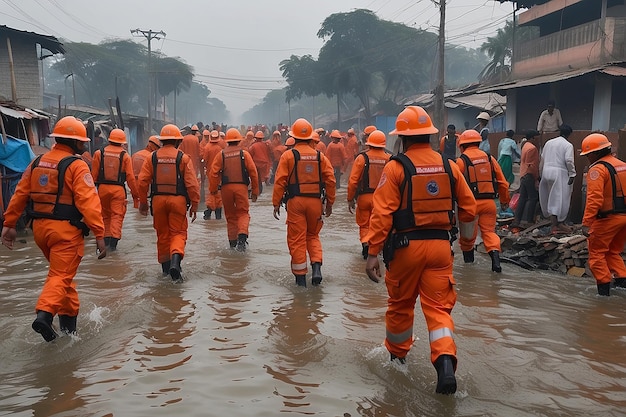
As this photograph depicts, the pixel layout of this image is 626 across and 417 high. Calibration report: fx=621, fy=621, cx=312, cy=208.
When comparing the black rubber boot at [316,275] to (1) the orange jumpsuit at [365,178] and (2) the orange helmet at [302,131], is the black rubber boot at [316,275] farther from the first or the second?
(2) the orange helmet at [302,131]

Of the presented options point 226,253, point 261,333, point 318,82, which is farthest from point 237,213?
point 318,82

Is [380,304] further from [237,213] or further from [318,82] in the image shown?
[318,82]

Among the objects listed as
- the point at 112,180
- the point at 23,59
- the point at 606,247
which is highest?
the point at 23,59

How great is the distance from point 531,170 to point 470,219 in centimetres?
632

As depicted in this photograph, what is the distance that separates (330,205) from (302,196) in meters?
0.70

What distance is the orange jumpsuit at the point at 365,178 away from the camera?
850 cm

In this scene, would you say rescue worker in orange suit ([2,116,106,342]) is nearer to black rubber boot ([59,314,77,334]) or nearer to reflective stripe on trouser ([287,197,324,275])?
black rubber boot ([59,314,77,334])

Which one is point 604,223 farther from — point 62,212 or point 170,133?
point 62,212

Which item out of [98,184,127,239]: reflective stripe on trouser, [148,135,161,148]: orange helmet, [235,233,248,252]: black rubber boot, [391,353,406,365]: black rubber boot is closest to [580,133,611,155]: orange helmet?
[391,353,406,365]: black rubber boot

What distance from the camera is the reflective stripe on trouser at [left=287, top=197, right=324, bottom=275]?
732 cm

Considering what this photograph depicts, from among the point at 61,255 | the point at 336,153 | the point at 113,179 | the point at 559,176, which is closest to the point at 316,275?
the point at 61,255

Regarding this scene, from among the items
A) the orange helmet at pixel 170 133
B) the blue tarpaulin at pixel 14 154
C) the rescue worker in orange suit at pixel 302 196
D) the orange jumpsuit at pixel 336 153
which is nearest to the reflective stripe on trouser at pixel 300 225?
the rescue worker in orange suit at pixel 302 196

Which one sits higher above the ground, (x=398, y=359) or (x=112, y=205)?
(x=112, y=205)

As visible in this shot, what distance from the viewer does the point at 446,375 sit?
3.99 meters
